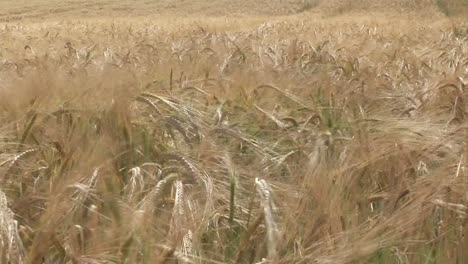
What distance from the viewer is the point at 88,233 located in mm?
1045

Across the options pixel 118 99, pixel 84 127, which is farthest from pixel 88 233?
pixel 118 99

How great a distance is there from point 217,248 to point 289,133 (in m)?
0.58

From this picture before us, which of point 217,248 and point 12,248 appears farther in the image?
point 217,248

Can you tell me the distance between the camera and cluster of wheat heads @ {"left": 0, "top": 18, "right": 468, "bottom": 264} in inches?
37.9

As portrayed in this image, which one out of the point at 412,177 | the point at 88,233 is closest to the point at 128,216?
the point at 88,233

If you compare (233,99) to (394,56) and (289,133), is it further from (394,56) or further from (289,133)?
(394,56)

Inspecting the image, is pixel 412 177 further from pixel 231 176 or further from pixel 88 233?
pixel 88 233

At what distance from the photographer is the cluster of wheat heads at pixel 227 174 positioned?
964 millimetres

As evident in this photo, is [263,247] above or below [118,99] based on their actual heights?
below

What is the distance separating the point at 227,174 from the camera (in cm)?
128

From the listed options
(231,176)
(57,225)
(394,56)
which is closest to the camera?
(57,225)

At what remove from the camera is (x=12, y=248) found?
2.74 ft

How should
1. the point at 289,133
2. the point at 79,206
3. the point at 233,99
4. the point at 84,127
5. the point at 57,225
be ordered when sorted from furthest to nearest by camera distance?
the point at 233,99 < the point at 289,133 < the point at 84,127 < the point at 79,206 < the point at 57,225

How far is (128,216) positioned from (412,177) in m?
0.69
